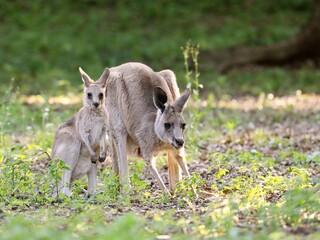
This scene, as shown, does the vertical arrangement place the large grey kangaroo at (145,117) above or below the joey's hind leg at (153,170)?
above

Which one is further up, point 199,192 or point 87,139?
point 87,139

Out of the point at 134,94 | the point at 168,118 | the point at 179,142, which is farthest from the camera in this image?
the point at 134,94

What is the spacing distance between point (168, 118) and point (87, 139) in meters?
0.80

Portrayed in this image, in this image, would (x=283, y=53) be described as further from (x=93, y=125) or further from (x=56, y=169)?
(x=56, y=169)

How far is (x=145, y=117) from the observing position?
8.29m

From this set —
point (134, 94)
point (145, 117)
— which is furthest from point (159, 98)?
point (134, 94)

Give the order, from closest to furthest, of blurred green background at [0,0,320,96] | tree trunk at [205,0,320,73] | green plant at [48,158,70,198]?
green plant at [48,158,70,198] < blurred green background at [0,0,320,96] < tree trunk at [205,0,320,73]

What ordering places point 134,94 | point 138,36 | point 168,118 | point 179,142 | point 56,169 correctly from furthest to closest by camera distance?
point 138,36 → point 134,94 → point 168,118 → point 179,142 → point 56,169

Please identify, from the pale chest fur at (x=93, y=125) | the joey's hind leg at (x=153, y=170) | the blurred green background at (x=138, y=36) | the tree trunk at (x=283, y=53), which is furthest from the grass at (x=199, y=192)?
the tree trunk at (x=283, y=53)

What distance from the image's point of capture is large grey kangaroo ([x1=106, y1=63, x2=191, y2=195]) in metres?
7.94

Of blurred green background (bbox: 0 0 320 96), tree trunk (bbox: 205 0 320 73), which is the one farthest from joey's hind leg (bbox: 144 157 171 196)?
tree trunk (bbox: 205 0 320 73)

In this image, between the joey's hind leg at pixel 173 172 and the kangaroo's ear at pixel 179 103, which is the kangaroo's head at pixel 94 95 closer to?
the kangaroo's ear at pixel 179 103

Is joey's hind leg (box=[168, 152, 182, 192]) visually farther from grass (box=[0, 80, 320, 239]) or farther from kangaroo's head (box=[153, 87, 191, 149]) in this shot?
kangaroo's head (box=[153, 87, 191, 149])

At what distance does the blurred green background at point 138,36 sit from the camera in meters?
17.4
